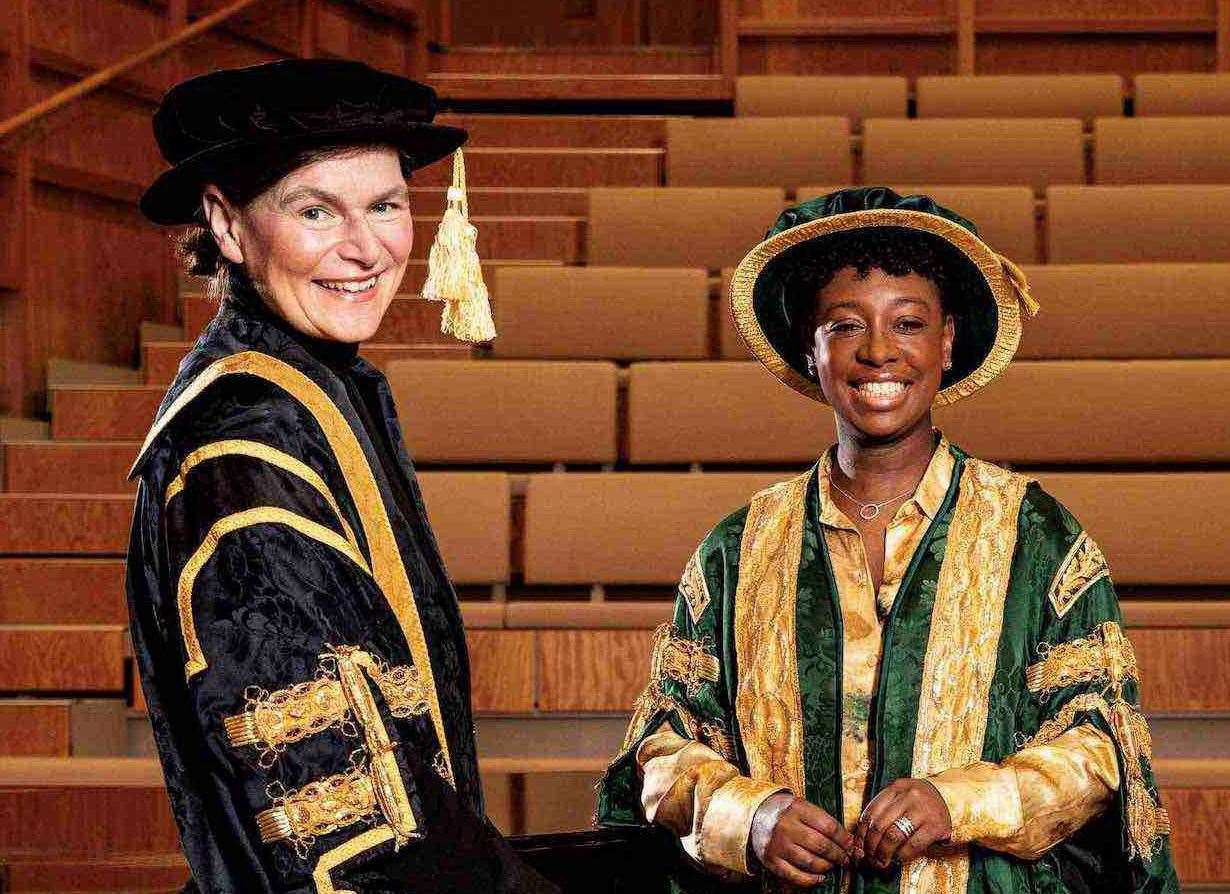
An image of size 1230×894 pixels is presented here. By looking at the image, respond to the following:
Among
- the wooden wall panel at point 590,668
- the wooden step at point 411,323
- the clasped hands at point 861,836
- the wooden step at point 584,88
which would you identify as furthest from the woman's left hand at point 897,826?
the wooden step at point 584,88

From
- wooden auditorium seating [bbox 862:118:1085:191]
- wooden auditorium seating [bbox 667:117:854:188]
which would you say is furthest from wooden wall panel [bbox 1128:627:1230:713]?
wooden auditorium seating [bbox 667:117:854:188]

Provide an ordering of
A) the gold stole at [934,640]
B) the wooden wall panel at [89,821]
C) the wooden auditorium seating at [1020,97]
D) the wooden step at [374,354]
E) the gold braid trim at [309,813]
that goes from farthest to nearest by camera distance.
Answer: the wooden auditorium seating at [1020,97]
the wooden step at [374,354]
the wooden wall panel at [89,821]
the gold stole at [934,640]
the gold braid trim at [309,813]

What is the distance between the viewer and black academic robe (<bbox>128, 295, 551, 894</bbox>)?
94 cm

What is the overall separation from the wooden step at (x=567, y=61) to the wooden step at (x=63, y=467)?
8.00 ft

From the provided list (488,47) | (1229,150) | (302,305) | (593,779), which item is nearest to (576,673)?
(593,779)

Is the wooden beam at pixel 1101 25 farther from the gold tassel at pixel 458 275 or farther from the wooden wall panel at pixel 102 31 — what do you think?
the gold tassel at pixel 458 275

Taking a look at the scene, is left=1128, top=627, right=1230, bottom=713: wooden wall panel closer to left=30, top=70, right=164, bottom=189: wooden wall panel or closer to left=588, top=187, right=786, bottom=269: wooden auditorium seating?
left=588, top=187, right=786, bottom=269: wooden auditorium seating

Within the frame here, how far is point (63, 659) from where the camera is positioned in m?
2.86

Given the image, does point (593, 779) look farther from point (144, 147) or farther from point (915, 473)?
point (144, 147)

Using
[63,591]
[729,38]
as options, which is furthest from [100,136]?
[729,38]

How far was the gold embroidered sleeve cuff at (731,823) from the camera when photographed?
1331mm

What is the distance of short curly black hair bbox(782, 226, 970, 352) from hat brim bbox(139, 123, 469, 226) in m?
0.44

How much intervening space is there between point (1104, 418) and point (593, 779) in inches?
58.2

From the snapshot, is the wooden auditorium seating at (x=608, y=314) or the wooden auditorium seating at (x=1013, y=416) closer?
the wooden auditorium seating at (x=1013, y=416)
